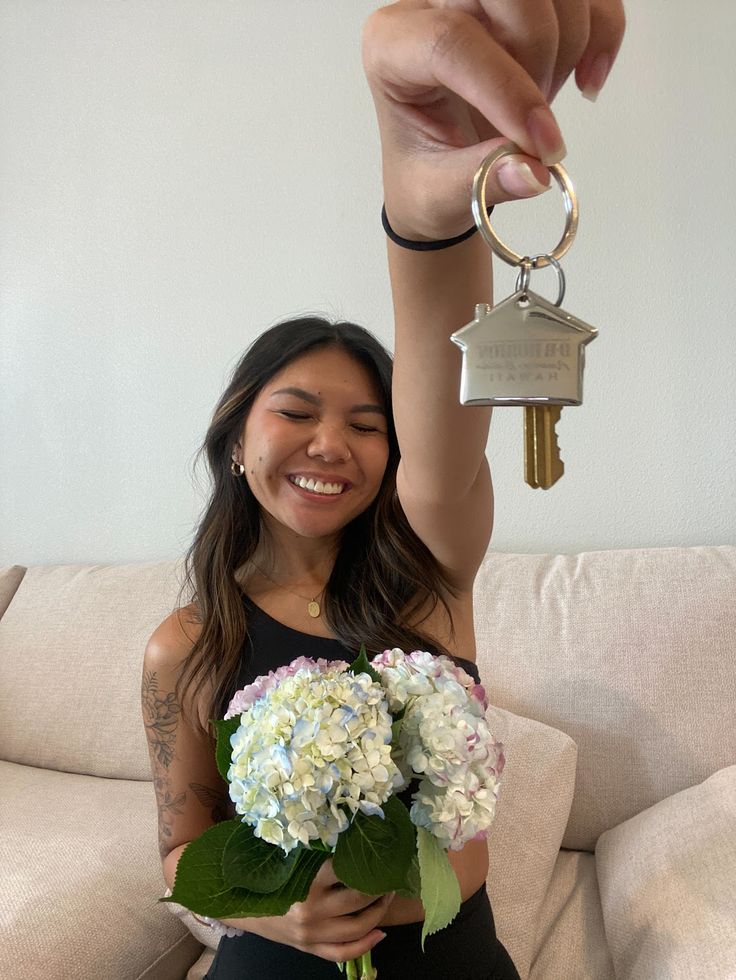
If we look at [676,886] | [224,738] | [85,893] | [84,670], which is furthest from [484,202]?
[84,670]

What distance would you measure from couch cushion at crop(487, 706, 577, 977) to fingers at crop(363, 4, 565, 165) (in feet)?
3.82

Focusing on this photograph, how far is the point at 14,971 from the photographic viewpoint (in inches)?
45.9

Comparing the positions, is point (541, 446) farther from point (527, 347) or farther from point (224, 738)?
point (224, 738)

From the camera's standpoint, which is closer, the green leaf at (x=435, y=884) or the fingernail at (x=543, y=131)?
the fingernail at (x=543, y=131)

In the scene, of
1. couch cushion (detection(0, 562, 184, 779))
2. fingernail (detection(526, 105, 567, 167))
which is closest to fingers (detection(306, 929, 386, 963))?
fingernail (detection(526, 105, 567, 167))

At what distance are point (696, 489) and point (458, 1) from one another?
149 centimetres

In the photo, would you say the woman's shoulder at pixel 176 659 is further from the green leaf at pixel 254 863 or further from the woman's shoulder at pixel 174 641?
the green leaf at pixel 254 863

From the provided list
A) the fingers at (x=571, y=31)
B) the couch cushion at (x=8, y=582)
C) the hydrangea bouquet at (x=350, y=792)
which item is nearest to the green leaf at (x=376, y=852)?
the hydrangea bouquet at (x=350, y=792)

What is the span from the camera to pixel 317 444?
104 centimetres

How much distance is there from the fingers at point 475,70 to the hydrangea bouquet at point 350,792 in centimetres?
44

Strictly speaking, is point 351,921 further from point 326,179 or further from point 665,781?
point 326,179

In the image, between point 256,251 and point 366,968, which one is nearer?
point 366,968

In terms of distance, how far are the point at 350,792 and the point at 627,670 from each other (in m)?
1.00

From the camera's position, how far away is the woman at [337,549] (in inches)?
30.8
